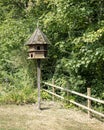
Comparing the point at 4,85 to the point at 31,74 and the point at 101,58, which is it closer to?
the point at 31,74

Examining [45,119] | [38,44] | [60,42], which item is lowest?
[45,119]

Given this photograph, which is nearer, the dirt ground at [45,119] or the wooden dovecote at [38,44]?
the dirt ground at [45,119]

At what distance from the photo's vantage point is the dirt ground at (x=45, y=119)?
30.7 feet

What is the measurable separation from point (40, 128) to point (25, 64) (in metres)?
6.97

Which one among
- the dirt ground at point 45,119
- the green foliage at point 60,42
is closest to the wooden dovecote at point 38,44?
the green foliage at point 60,42

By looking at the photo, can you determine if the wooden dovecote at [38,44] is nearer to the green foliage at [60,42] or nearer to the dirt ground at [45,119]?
the green foliage at [60,42]

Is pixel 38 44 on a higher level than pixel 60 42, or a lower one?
lower

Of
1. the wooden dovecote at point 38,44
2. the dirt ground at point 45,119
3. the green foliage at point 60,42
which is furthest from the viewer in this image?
the green foliage at point 60,42

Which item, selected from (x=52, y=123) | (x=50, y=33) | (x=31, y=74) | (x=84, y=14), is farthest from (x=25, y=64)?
(x=52, y=123)

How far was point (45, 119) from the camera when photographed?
33.7 ft

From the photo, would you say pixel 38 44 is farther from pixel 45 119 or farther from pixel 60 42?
pixel 45 119

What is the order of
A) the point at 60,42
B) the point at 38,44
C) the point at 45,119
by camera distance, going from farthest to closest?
the point at 60,42 < the point at 38,44 < the point at 45,119

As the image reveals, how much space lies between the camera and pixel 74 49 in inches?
517

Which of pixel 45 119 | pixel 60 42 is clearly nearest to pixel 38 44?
pixel 60 42
